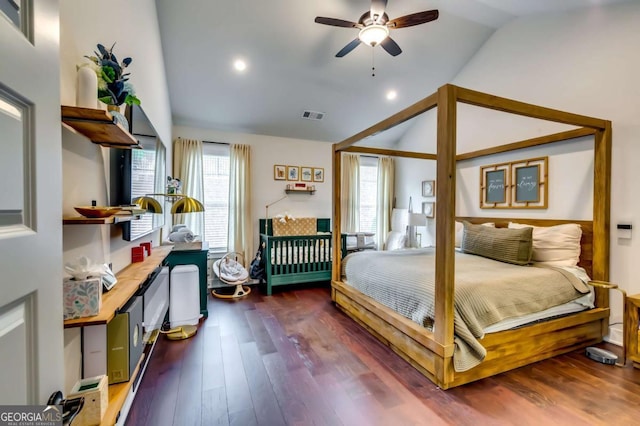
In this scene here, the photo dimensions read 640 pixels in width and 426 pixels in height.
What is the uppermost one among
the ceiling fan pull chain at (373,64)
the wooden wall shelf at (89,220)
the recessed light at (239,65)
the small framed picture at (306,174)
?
the ceiling fan pull chain at (373,64)

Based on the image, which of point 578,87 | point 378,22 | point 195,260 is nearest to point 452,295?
point 378,22

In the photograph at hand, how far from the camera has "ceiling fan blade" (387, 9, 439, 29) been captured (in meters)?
2.43

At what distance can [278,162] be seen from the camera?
16.2ft

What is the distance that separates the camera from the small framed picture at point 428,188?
4.81 metres

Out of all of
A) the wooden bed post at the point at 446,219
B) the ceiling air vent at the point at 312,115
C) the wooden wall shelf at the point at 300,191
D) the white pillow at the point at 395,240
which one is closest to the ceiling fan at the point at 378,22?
the wooden bed post at the point at 446,219

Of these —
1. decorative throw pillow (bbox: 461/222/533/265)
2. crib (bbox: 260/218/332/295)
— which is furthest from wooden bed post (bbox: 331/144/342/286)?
decorative throw pillow (bbox: 461/222/533/265)

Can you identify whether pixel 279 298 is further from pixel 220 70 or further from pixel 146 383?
pixel 220 70

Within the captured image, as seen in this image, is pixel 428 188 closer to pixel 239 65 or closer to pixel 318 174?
pixel 318 174

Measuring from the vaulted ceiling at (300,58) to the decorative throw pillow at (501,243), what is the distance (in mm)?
2378

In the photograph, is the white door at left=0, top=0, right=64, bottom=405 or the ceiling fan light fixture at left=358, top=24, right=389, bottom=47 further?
the ceiling fan light fixture at left=358, top=24, right=389, bottom=47

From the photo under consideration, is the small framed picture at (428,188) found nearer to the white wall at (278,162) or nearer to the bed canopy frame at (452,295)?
the bed canopy frame at (452,295)

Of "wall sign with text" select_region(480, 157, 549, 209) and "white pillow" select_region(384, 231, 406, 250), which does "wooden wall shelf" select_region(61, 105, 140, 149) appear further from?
"white pillow" select_region(384, 231, 406, 250)

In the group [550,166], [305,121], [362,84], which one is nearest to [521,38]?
[550,166]

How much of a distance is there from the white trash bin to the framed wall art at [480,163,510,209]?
391 centimetres
